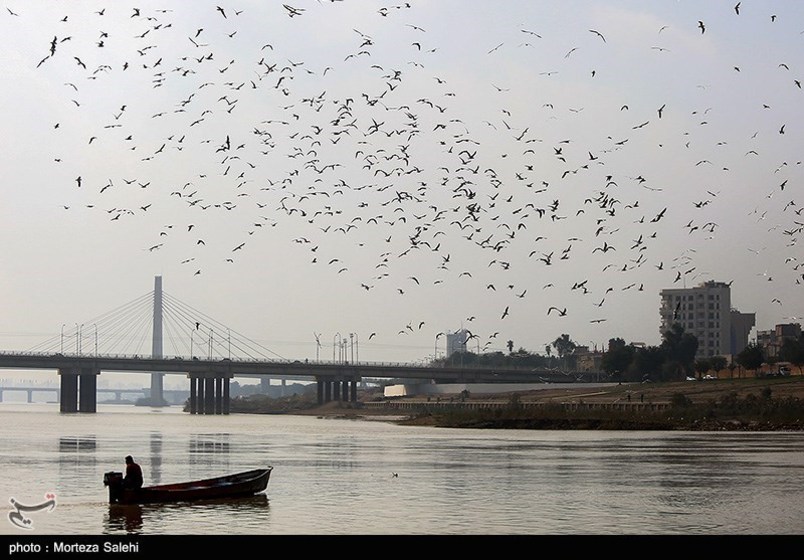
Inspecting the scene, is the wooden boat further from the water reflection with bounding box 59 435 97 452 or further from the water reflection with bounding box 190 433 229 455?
the water reflection with bounding box 59 435 97 452

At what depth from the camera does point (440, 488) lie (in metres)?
64.4

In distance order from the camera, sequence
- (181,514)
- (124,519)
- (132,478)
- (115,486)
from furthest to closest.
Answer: (132,478)
(115,486)
(181,514)
(124,519)

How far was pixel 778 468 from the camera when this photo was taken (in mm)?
77312

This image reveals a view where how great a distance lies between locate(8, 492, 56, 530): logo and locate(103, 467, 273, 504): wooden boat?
8.57ft

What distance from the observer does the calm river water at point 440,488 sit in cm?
4956

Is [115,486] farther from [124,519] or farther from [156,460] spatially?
[156,460]

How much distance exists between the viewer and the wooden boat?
5553 centimetres

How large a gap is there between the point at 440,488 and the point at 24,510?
65.1 ft

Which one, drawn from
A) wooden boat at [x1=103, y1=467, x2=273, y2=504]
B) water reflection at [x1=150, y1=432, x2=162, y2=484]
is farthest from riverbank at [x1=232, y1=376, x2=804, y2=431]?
wooden boat at [x1=103, y1=467, x2=273, y2=504]

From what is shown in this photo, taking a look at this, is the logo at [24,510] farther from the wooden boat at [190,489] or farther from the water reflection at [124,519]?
the water reflection at [124,519]

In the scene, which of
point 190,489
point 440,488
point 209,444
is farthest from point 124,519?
point 209,444
